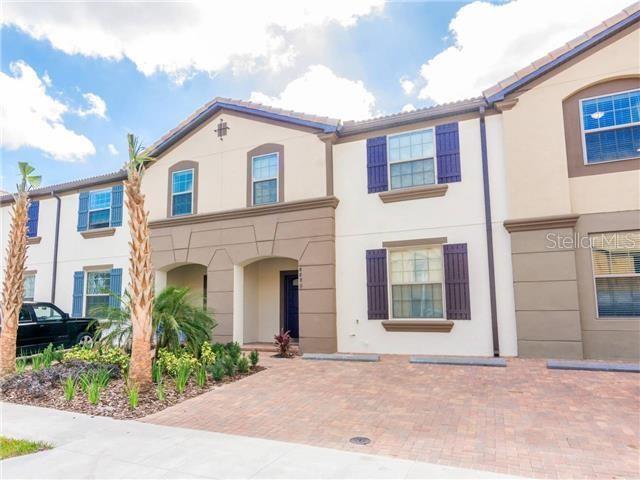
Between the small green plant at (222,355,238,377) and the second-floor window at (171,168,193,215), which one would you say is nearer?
the small green plant at (222,355,238,377)

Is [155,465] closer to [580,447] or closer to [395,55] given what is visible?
[580,447]

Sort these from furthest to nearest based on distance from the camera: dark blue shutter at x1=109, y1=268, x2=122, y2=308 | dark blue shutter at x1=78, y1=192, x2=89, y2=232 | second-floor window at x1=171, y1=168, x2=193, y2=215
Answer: dark blue shutter at x1=78, y1=192, x2=89, y2=232
dark blue shutter at x1=109, y1=268, x2=122, y2=308
second-floor window at x1=171, y1=168, x2=193, y2=215

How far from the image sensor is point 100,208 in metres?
15.3

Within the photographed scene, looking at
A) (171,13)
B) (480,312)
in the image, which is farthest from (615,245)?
(171,13)

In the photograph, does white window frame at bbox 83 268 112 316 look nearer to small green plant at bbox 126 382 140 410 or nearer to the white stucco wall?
the white stucco wall

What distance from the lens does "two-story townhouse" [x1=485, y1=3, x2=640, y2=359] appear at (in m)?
8.66

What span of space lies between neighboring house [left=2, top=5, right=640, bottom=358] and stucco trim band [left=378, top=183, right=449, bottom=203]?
27mm

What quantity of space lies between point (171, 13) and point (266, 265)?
24.3 feet

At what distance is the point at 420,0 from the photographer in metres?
10.2

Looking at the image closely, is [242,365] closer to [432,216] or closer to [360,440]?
[360,440]

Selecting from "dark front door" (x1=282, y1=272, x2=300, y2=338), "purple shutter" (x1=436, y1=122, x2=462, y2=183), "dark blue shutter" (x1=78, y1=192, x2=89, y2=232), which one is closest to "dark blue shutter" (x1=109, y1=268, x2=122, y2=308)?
"dark blue shutter" (x1=78, y1=192, x2=89, y2=232)

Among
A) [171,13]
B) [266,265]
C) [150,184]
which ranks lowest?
[266,265]

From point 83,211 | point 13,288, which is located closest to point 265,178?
point 13,288

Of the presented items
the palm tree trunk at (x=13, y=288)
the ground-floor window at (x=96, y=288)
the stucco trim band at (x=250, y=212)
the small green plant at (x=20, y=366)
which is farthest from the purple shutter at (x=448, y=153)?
the ground-floor window at (x=96, y=288)
